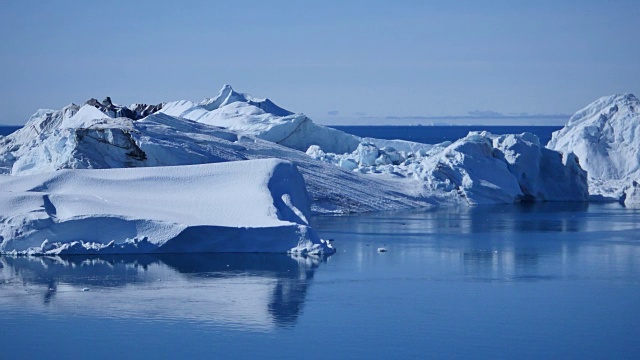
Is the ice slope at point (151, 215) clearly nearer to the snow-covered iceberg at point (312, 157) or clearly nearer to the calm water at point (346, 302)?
the calm water at point (346, 302)

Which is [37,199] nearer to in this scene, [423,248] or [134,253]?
[134,253]

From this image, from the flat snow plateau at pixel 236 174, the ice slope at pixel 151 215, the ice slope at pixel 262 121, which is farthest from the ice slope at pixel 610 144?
the ice slope at pixel 151 215

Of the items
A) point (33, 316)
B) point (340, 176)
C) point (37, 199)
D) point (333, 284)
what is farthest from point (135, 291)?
point (340, 176)

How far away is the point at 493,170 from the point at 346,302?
13.0 metres

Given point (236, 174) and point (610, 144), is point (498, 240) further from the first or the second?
point (610, 144)

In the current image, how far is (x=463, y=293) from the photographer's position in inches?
433

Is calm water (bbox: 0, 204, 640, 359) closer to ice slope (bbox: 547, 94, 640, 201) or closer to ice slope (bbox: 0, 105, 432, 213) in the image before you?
ice slope (bbox: 0, 105, 432, 213)

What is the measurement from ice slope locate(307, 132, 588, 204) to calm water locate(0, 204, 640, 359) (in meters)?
6.87

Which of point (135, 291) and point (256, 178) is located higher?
point (256, 178)

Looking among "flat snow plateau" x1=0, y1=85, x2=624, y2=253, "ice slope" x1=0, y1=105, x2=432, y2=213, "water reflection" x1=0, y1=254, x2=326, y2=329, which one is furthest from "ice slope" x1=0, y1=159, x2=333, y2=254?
"ice slope" x1=0, y1=105, x2=432, y2=213

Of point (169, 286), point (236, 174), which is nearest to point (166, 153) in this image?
point (236, 174)

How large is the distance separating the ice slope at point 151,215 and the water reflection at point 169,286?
0.23m

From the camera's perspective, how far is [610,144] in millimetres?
26891

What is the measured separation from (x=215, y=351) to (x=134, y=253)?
5.32m
